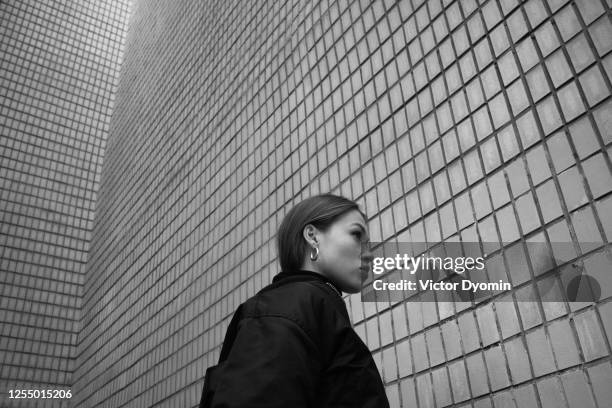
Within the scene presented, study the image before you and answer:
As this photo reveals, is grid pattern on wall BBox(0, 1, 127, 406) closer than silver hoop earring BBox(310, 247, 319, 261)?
No

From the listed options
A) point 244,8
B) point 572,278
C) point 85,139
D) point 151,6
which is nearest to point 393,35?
point 572,278

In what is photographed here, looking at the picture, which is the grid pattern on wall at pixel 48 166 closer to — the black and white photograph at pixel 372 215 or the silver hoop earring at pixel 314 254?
the black and white photograph at pixel 372 215

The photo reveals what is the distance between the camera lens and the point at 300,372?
1.23 meters

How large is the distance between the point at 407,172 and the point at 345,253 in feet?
10.0

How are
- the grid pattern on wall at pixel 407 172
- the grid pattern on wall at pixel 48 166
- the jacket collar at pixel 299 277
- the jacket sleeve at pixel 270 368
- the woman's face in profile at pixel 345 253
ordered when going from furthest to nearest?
the grid pattern on wall at pixel 48 166, the grid pattern on wall at pixel 407 172, the woman's face in profile at pixel 345 253, the jacket collar at pixel 299 277, the jacket sleeve at pixel 270 368

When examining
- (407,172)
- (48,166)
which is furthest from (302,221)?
(48,166)

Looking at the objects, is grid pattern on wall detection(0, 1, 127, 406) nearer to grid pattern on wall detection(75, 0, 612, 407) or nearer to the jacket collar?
grid pattern on wall detection(75, 0, 612, 407)

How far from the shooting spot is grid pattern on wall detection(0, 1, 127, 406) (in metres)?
17.2

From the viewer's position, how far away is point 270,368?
3.99ft

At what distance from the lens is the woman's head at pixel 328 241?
167 centimetres

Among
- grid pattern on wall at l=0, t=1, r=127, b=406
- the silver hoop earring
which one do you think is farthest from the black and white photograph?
grid pattern on wall at l=0, t=1, r=127, b=406

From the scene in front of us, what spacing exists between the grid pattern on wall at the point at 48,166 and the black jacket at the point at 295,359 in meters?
15.7

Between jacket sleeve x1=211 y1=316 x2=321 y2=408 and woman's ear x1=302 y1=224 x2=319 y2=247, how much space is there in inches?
15.6

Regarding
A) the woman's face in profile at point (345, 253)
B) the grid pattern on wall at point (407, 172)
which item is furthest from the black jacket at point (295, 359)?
the grid pattern on wall at point (407, 172)
